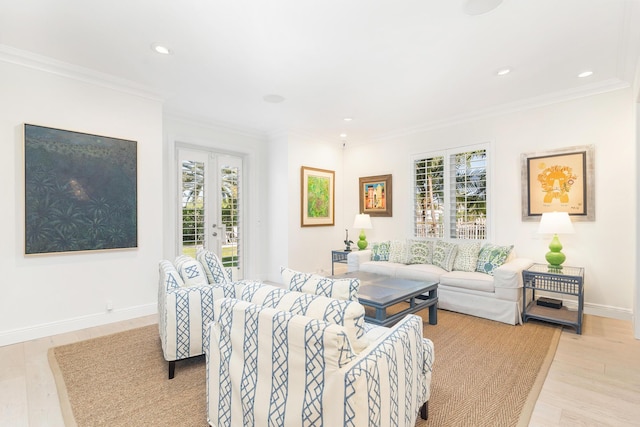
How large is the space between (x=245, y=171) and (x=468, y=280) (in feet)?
Result: 12.8

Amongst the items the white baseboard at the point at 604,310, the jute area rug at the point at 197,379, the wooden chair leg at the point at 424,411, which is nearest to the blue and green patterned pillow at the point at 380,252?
the jute area rug at the point at 197,379

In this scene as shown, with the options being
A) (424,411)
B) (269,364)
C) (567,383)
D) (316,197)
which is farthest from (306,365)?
(316,197)

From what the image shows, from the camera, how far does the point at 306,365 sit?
129 cm

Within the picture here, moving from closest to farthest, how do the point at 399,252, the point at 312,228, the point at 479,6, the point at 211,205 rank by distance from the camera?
the point at 479,6, the point at 399,252, the point at 211,205, the point at 312,228

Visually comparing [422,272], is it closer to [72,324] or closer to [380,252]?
[380,252]

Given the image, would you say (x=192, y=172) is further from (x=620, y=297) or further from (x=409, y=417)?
(x=620, y=297)

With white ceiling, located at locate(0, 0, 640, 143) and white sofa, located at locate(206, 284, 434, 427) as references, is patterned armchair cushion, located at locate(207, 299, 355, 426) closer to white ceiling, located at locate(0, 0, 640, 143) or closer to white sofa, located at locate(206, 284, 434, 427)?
white sofa, located at locate(206, 284, 434, 427)

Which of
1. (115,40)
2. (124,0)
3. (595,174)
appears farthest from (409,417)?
(595,174)

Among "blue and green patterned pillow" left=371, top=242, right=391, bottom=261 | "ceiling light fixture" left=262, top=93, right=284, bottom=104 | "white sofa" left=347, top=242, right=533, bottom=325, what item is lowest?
"white sofa" left=347, top=242, right=533, bottom=325

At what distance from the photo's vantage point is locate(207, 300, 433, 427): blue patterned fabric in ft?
3.95

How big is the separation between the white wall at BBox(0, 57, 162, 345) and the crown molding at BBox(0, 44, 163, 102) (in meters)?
0.02

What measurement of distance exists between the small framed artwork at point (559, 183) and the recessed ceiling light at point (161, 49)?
4391mm

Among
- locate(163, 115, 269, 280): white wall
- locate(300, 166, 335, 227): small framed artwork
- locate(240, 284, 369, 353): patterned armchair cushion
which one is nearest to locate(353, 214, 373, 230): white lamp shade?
locate(300, 166, 335, 227): small framed artwork

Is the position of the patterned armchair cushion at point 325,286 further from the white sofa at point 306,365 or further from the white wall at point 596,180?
the white wall at point 596,180
